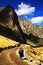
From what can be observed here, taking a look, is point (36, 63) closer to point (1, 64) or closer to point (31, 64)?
point (31, 64)

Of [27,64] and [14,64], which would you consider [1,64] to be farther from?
[27,64]

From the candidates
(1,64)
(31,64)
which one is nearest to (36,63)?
(31,64)

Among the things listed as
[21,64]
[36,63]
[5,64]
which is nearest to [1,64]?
[5,64]

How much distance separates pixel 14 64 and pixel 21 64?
1.27 meters

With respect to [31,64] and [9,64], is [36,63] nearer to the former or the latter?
[31,64]

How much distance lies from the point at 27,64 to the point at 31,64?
2.98ft

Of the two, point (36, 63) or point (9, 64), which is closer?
point (36, 63)

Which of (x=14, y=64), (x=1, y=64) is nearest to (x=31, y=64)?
(x=14, y=64)

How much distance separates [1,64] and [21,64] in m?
3.65

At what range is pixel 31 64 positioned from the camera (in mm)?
35656

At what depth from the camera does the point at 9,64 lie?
37.6 metres

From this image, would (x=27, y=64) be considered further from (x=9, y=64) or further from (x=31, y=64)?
(x=9, y=64)

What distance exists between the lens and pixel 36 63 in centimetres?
3494

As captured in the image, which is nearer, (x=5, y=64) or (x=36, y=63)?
(x=36, y=63)
